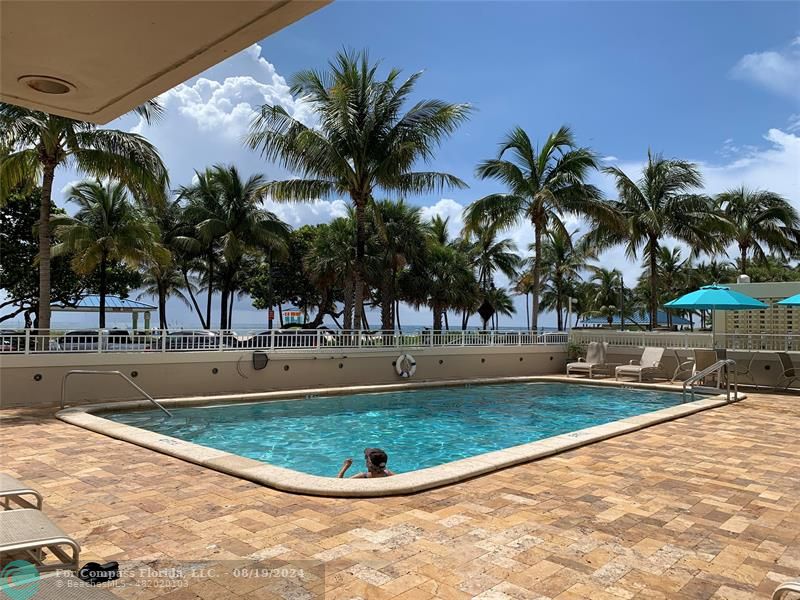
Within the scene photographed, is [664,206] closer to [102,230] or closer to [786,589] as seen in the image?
[102,230]

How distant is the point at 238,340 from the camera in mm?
14883

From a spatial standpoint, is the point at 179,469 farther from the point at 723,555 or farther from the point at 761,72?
the point at 761,72

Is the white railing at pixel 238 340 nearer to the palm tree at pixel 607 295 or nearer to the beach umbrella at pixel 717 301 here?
the beach umbrella at pixel 717 301

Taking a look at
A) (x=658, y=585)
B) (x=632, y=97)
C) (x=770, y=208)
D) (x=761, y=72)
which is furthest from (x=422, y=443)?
(x=770, y=208)

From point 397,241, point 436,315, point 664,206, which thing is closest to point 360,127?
point 397,241

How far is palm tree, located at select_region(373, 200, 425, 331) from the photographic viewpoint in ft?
94.7

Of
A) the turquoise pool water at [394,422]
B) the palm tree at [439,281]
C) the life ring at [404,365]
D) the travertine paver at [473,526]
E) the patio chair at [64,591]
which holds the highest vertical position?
the palm tree at [439,281]

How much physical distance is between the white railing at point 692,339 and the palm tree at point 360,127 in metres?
9.15

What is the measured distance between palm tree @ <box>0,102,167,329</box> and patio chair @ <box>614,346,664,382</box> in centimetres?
1470

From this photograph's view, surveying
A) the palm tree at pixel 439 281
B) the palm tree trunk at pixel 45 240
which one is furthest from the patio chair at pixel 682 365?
the palm tree trunk at pixel 45 240

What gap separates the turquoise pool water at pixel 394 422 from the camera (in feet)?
31.7

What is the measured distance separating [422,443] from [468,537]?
640cm

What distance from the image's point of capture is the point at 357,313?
18.2 m

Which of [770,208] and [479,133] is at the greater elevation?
[479,133]
